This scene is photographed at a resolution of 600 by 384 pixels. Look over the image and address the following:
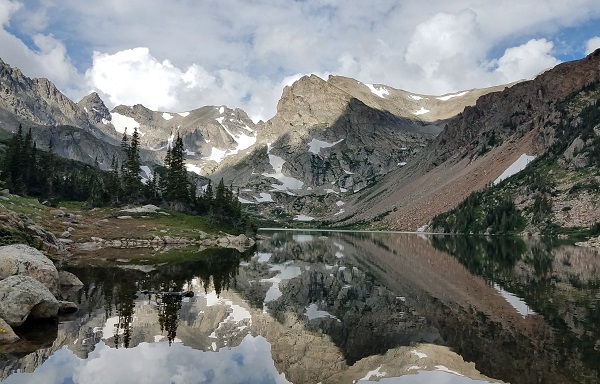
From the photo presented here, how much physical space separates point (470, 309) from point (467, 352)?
11.5 m

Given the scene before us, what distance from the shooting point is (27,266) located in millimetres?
31703

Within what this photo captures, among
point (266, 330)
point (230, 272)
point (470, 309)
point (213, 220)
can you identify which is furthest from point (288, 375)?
point (213, 220)

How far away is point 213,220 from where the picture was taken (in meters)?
123

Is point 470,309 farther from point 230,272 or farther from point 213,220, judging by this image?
point 213,220

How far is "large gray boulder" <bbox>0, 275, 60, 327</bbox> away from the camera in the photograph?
2519 centimetres

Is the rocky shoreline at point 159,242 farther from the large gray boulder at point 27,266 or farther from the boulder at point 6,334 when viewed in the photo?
the boulder at point 6,334

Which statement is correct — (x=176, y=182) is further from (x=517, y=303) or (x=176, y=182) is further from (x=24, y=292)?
(x=517, y=303)

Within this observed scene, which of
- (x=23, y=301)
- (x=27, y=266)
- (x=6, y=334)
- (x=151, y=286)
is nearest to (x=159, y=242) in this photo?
(x=151, y=286)

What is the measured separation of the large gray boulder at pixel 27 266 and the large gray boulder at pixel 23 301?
3.90 meters

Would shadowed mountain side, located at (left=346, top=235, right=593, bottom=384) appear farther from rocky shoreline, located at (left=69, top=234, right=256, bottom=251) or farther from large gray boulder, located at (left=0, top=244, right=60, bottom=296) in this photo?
rocky shoreline, located at (left=69, top=234, right=256, bottom=251)

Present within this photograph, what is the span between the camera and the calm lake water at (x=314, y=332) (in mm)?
20984

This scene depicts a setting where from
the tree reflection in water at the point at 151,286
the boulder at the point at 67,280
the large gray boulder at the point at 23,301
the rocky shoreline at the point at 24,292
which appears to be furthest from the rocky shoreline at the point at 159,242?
the large gray boulder at the point at 23,301

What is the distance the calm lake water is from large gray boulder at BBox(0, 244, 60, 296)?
2603 millimetres

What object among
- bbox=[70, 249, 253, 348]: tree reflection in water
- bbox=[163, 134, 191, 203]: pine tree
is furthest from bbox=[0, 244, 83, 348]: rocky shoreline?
bbox=[163, 134, 191, 203]: pine tree
